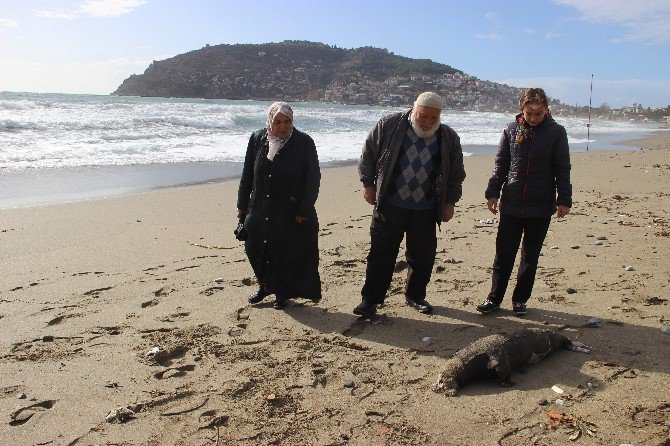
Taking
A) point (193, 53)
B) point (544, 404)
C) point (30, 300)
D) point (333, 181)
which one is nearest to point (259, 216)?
point (30, 300)

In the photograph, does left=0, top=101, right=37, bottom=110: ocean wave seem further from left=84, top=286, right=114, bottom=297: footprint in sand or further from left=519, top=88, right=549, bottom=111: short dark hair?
left=519, top=88, right=549, bottom=111: short dark hair

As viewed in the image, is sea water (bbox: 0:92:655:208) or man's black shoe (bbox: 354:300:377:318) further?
sea water (bbox: 0:92:655:208)

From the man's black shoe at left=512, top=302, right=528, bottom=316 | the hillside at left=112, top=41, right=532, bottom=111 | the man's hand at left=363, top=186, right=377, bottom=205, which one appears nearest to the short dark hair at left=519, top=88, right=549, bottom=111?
the man's hand at left=363, top=186, right=377, bottom=205

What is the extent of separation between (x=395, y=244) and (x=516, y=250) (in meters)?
0.90

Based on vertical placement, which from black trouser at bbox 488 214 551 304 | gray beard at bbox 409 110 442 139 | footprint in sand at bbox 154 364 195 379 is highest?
gray beard at bbox 409 110 442 139

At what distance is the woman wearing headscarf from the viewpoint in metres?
4.30

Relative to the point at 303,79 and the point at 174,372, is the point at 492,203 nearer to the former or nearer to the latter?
the point at 174,372

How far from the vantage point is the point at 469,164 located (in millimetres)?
14352

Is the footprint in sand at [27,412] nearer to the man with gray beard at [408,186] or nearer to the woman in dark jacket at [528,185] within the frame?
the man with gray beard at [408,186]

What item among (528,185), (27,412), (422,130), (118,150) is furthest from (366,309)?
(118,150)

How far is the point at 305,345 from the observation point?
12.2ft

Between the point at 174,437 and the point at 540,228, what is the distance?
111 inches

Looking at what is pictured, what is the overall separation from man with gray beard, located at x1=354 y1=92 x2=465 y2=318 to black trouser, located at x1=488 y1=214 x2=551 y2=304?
0.44 meters

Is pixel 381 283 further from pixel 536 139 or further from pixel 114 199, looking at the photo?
pixel 114 199
